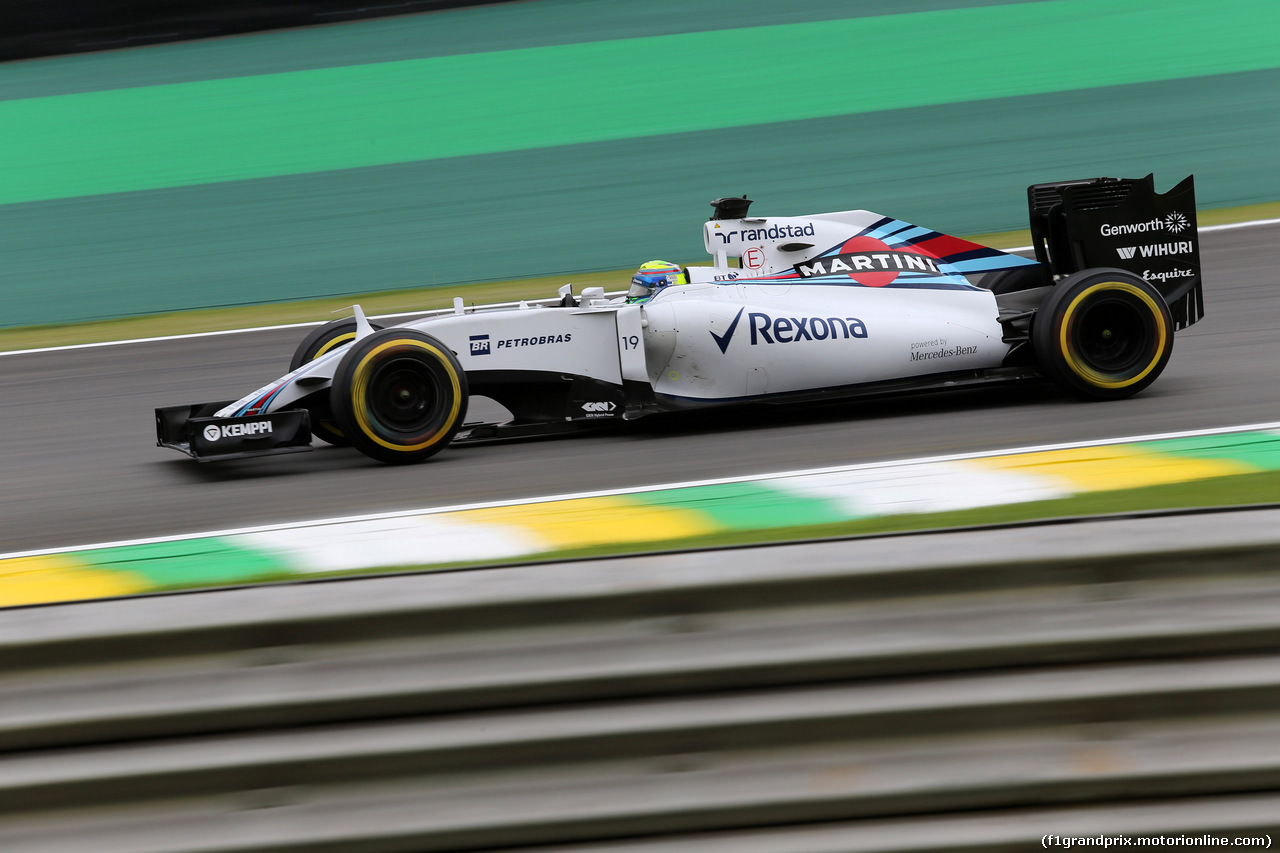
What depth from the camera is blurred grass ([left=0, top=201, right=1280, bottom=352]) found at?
35.3ft

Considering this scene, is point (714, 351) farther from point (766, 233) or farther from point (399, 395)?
point (399, 395)

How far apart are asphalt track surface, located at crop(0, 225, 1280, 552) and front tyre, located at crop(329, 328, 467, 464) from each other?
0.44ft

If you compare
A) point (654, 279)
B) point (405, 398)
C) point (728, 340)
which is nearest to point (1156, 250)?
point (728, 340)

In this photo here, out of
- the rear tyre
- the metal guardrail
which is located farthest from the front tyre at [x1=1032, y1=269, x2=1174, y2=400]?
the metal guardrail

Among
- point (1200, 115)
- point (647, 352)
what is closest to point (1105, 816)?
point (647, 352)

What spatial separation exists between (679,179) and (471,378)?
27.4 feet

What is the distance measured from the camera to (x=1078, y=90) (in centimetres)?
1619

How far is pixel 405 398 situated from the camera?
20.1 ft

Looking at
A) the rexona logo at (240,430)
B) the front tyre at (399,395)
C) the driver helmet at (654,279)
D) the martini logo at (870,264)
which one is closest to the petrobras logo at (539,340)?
the front tyre at (399,395)

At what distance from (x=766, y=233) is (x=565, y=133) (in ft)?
30.8

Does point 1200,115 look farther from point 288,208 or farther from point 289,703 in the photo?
point 289,703

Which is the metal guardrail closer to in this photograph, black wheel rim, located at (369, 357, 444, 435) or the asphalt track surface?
the asphalt track surface

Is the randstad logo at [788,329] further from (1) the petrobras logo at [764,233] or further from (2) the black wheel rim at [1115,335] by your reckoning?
(2) the black wheel rim at [1115,335]

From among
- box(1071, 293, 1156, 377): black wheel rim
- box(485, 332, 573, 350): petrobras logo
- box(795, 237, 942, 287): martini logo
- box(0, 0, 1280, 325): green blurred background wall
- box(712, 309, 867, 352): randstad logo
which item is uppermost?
box(0, 0, 1280, 325): green blurred background wall
